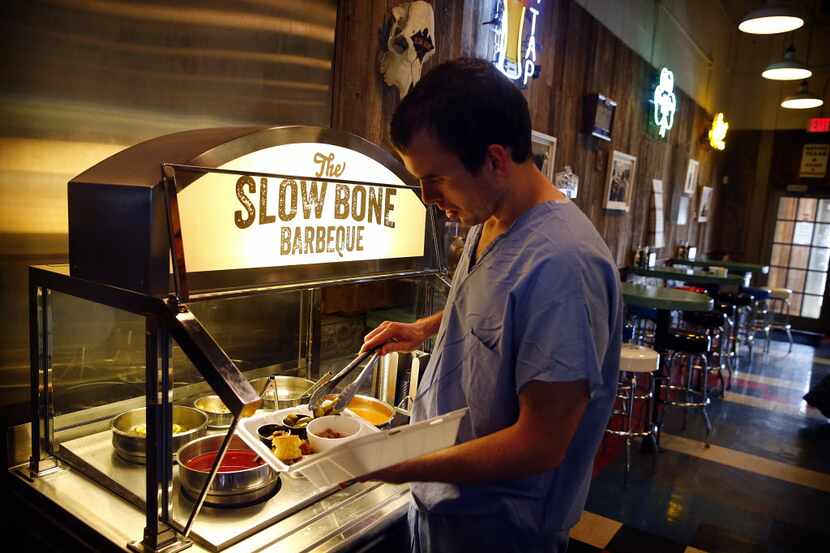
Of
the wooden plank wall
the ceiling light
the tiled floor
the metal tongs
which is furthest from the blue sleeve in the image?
the ceiling light

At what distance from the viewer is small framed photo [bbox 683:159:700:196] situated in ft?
29.3

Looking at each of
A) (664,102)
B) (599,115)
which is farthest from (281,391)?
(664,102)

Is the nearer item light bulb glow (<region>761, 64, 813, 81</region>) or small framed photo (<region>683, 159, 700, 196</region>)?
light bulb glow (<region>761, 64, 813, 81</region>)

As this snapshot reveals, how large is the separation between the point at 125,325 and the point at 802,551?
352 centimetres

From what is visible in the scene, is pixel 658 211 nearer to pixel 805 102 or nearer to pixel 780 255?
pixel 805 102

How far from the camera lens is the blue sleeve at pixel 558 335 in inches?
41.3

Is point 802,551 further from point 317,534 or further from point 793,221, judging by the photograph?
point 793,221

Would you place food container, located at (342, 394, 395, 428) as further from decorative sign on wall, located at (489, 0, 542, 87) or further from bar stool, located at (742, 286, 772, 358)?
bar stool, located at (742, 286, 772, 358)

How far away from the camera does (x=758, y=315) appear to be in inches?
337

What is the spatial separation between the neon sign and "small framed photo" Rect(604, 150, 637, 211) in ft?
2.92

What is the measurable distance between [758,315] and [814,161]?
3449mm

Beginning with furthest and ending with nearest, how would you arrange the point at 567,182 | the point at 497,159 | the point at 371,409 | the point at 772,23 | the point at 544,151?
the point at 772,23, the point at 567,182, the point at 544,151, the point at 371,409, the point at 497,159

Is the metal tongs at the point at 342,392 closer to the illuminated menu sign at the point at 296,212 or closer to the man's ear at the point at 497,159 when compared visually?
the illuminated menu sign at the point at 296,212

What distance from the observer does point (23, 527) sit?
156cm
